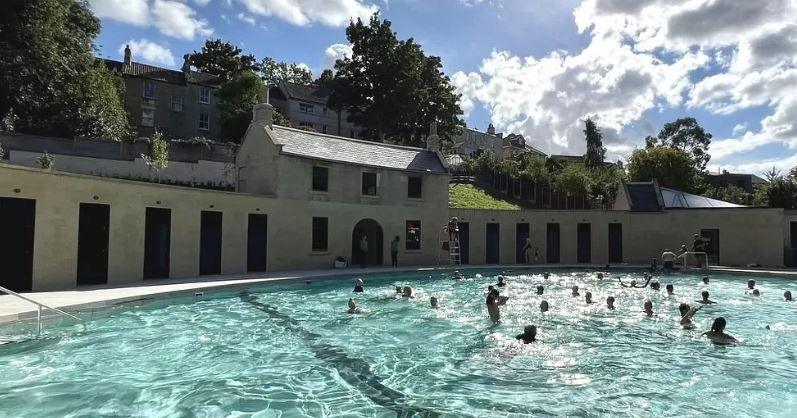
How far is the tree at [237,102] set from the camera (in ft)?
154

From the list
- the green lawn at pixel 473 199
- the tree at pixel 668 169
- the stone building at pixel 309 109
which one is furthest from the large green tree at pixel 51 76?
the tree at pixel 668 169

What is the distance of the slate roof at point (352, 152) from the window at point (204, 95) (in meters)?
32.9

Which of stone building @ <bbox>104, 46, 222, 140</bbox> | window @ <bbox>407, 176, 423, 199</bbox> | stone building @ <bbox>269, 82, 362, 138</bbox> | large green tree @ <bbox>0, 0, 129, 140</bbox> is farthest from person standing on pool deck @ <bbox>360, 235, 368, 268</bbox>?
stone building @ <bbox>269, 82, 362, 138</bbox>

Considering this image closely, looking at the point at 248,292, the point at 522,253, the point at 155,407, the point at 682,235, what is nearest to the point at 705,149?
the point at 682,235

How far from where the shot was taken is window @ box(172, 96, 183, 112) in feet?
172

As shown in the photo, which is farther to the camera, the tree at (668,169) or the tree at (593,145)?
the tree at (593,145)

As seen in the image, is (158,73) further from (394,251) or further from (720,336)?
(720,336)

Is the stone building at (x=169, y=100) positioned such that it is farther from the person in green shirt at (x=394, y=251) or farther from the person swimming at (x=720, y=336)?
the person swimming at (x=720, y=336)

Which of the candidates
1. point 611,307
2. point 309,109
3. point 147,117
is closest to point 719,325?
point 611,307

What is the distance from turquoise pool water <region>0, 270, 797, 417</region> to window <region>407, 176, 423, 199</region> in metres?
13.5

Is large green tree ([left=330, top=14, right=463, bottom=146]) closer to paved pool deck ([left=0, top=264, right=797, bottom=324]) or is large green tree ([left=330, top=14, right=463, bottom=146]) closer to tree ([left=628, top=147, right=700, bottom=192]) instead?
tree ([left=628, top=147, right=700, bottom=192])

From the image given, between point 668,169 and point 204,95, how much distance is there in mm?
54330

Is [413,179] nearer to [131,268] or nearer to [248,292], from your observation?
[248,292]

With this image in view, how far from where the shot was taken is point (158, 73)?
176ft
